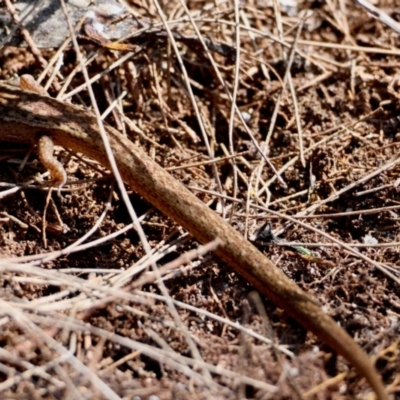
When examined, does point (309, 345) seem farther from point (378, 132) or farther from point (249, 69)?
point (249, 69)

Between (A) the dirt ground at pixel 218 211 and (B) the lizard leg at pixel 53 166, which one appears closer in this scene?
(A) the dirt ground at pixel 218 211

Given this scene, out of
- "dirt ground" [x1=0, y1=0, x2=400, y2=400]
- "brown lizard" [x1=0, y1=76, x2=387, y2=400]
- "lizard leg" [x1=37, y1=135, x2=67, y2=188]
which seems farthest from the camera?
"lizard leg" [x1=37, y1=135, x2=67, y2=188]

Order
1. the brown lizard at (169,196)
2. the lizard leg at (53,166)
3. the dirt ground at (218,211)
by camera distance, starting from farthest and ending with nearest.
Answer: the lizard leg at (53,166)
the brown lizard at (169,196)
the dirt ground at (218,211)

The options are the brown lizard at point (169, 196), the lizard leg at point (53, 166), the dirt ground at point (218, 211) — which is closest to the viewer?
the dirt ground at point (218, 211)

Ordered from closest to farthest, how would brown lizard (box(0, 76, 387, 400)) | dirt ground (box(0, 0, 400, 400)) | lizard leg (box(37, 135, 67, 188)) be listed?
dirt ground (box(0, 0, 400, 400))
brown lizard (box(0, 76, 387, 400))
lizard leg (box(37, 135, 67, 188))

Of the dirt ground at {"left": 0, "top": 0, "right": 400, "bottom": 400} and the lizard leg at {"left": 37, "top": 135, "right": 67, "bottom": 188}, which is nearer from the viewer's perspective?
the dirt ground at {"left": 0, "top": 0, "right": 400, "bottom": 400}

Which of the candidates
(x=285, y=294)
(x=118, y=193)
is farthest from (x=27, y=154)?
(x=285, y=294)
